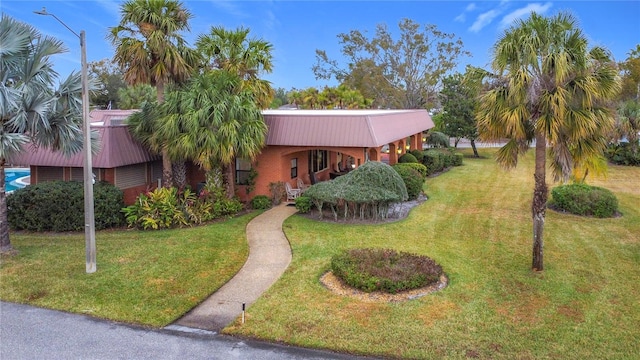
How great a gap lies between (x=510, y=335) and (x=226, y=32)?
15.2 meters

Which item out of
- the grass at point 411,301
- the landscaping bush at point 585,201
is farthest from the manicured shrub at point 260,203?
the landscaping bush at point 585,201

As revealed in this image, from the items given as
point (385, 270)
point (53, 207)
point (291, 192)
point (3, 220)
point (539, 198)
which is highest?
point (539, 198)

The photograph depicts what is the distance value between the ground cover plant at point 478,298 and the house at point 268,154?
3.88 meters

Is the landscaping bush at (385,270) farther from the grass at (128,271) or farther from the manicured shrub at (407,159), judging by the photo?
the manicured shrub at (407,159)

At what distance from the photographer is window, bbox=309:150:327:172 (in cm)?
2431

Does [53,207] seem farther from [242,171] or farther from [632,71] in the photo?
[632,71]

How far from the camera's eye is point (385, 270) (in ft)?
35.6

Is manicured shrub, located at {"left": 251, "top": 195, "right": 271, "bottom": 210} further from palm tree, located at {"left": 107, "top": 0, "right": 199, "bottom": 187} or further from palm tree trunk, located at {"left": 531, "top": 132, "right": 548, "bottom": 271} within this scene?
palm tree trunk, located at {"left": 531, "top": 132, "right": 548, "bottom": 271}

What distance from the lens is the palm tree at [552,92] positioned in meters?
10.7

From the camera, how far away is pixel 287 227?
1633cm

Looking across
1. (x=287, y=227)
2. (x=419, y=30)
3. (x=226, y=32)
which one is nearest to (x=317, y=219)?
(x=287, y=227)

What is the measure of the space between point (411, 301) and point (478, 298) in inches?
57.1

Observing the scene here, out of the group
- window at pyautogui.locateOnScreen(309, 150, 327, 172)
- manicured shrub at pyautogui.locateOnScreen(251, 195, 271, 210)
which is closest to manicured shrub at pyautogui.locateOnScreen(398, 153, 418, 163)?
window at pyautogui.locateOnScreen(309, 150, 327, 172)

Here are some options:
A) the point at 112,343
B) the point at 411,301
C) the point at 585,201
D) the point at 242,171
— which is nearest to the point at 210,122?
the point at 242,171
